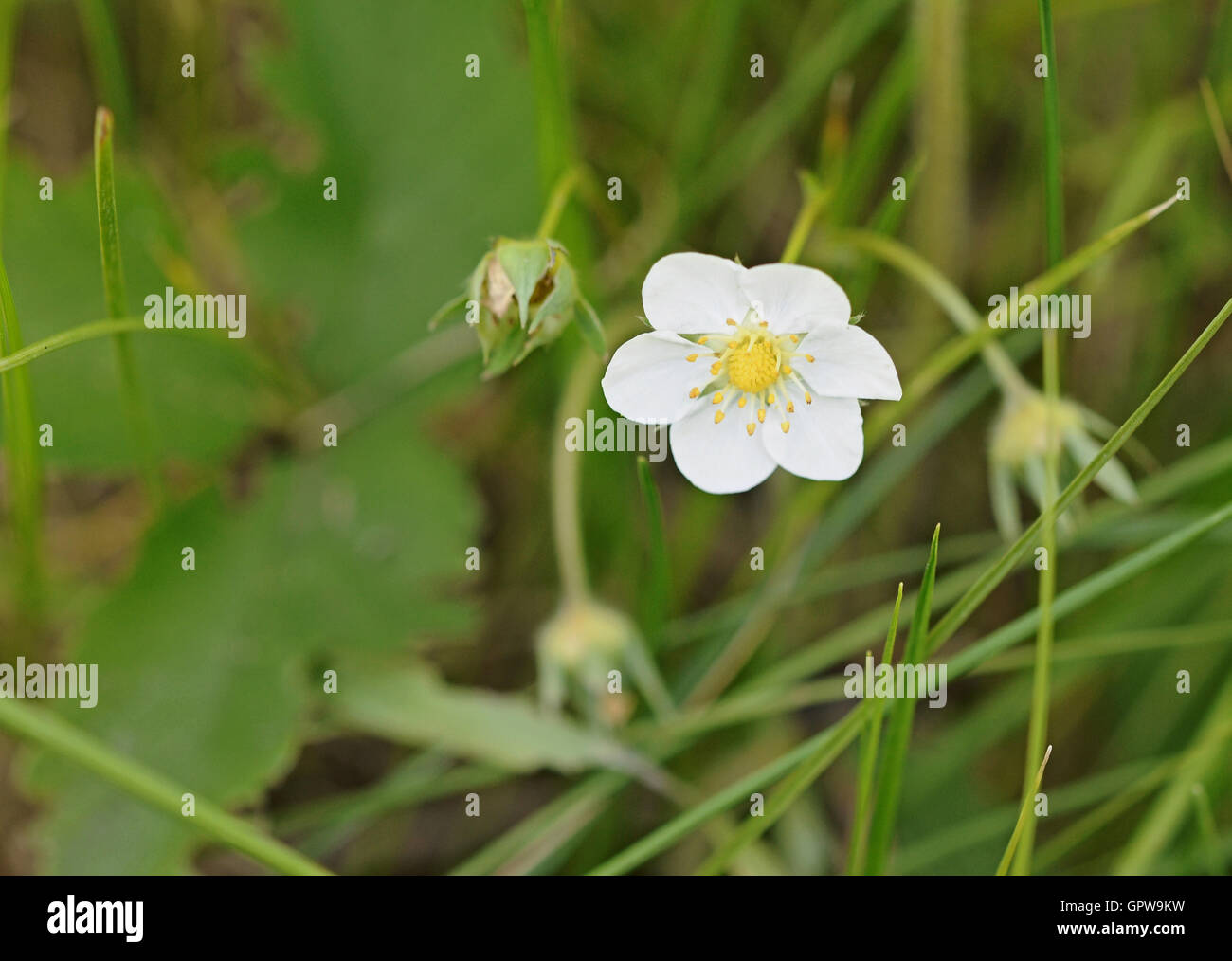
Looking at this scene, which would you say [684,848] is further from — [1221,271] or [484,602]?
[1221,271]

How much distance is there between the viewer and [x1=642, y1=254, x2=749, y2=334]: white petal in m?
1.01

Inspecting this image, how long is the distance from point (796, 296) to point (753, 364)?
4.8 inches

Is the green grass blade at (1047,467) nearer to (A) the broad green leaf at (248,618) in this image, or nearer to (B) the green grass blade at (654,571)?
(B) the green grass blade at (654,571)

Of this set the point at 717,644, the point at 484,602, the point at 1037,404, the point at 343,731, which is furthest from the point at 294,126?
the point at 1037,404

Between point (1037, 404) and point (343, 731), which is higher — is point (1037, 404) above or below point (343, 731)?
above

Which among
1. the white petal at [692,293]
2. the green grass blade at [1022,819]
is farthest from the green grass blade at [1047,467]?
the white petal at [692,293]

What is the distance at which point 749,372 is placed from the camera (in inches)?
44.1

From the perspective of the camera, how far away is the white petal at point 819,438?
1.03 metres

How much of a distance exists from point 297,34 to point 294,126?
0.28 meters

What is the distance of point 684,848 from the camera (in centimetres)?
168

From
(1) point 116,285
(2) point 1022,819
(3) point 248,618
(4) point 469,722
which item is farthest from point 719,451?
(3) point 248,618

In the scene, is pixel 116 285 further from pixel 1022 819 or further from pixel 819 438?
pixel 1022 819

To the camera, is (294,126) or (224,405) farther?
(294,126)

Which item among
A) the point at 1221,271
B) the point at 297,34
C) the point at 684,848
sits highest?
the point at 297,34
